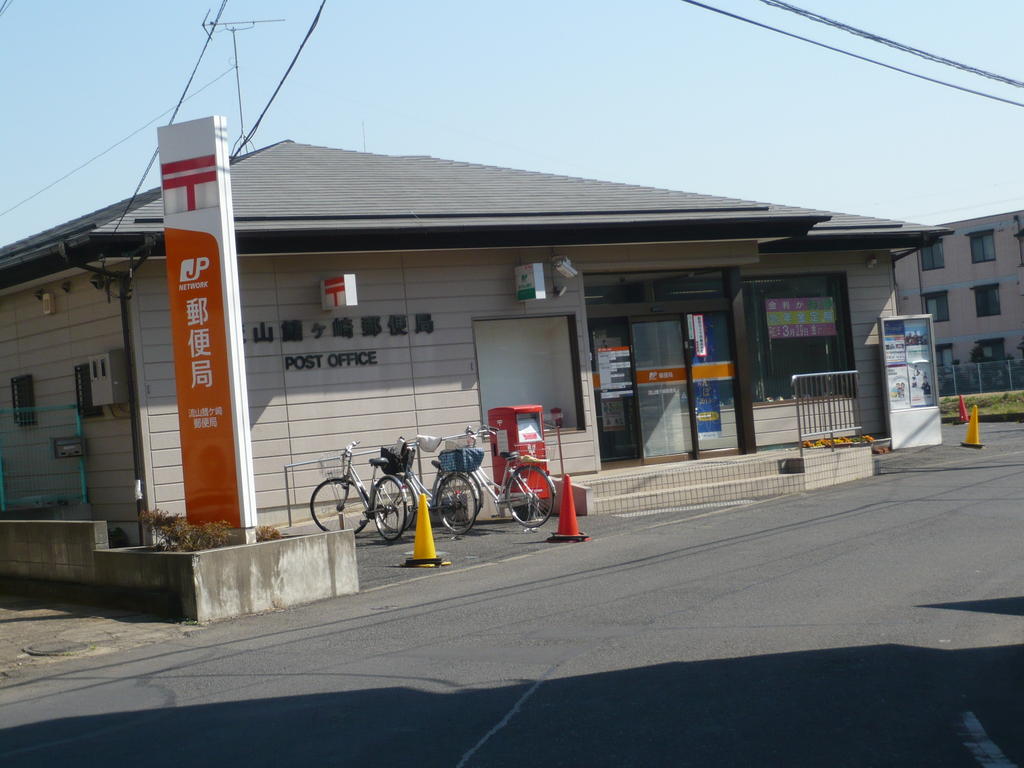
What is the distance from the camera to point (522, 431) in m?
15.0

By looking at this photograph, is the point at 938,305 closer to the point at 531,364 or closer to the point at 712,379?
the point at 712,379

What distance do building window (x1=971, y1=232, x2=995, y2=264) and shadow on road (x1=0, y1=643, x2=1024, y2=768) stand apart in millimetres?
50547

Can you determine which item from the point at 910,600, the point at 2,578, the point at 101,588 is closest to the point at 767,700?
the point at 910,600

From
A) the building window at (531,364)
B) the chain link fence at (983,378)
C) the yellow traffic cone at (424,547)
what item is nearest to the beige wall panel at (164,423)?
the yellow traffic cone at (424,547)

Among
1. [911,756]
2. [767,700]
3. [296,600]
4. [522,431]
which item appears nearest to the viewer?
[911,756]

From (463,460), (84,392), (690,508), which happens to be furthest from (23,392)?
(690,508)

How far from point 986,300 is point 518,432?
4453cm

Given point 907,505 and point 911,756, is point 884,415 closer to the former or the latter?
point 907,505

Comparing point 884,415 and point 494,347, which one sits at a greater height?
point 494,347

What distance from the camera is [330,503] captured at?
1434 centimetres

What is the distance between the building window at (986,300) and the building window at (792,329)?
119 ft

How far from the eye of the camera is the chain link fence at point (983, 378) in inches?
1781

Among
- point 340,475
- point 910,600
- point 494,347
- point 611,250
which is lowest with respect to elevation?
point 910,600

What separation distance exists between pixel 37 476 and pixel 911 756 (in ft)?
44.0
